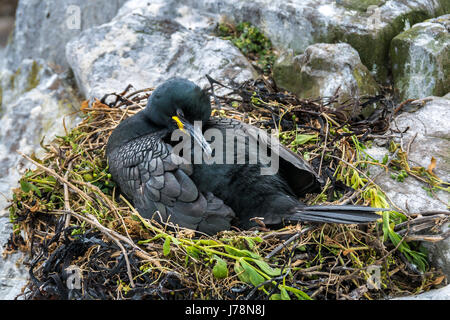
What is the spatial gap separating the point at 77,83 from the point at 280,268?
4.02 m

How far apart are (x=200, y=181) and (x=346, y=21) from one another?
279cm

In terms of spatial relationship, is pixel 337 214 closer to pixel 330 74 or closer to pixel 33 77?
pixel 330 74

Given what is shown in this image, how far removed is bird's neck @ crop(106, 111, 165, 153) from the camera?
3703 millimetres

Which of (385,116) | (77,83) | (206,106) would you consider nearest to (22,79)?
(77,83)

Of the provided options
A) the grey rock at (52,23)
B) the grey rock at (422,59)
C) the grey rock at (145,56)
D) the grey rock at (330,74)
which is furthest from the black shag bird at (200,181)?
the grey rock at (52,23)

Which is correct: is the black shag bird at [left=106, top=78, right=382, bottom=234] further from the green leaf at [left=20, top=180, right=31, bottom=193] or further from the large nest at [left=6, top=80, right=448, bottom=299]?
the green leaf at [left=20, top=180, right=31, bottom=193]

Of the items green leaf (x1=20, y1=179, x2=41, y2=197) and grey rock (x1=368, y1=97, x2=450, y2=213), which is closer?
grey rock (x1=368, y1=97, x2=450, y2=213)

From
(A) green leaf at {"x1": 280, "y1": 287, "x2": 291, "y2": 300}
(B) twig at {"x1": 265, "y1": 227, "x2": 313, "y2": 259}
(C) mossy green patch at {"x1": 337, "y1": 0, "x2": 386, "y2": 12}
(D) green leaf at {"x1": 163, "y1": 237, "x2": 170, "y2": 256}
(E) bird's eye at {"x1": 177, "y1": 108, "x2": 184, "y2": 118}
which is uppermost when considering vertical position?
(C) mossy green patch at {"x1": 337, "y1": 0, "x2": 386, "y2": 12}

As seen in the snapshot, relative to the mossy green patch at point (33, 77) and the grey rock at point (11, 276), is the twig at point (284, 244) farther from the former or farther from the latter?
the mossy green patch at point (33, 77)

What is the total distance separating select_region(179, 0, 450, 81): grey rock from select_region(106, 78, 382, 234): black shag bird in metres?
2.09

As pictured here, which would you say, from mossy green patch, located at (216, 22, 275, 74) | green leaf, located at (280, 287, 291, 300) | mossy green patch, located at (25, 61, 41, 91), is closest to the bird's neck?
green leaf, located at (280, 287, 291, 300)

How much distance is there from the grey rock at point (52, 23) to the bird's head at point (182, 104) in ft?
12.1

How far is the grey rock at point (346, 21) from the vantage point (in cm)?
499

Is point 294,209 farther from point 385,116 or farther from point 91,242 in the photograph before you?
point 385,116
